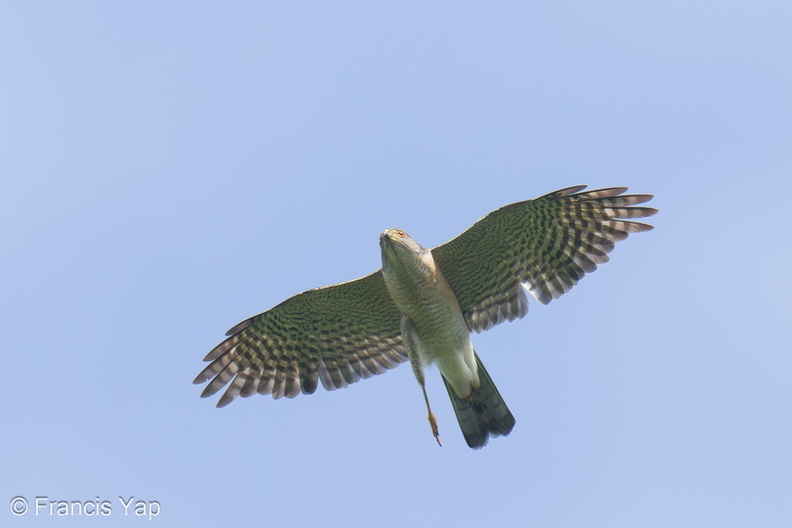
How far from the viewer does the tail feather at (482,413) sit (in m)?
13.6

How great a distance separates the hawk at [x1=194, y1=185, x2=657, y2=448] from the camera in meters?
13.1

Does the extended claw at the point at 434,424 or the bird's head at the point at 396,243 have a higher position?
the bird's head at the point at 396,243

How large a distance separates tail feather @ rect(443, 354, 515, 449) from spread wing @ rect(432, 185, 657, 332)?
83 cm

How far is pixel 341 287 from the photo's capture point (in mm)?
13531

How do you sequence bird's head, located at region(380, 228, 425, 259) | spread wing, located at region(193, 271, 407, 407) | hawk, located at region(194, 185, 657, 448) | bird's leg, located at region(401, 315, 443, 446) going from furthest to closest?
spread wing, located at region(193, 271, 407, 407)
bird's leg, located at region(401, 315, 443, 446)
hawk, located at region(194, 185, 657, 448)
bird's head, located at region(380, 228, 425, 259)

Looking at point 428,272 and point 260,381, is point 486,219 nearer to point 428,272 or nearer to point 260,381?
point 428,272

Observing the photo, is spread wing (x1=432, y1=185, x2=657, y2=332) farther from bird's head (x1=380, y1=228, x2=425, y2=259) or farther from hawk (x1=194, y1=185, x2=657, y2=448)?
bird's head (x1=380, y1=228, x2=425, y2=259)

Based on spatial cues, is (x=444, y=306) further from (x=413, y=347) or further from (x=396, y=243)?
Result: (x=396, y=243)

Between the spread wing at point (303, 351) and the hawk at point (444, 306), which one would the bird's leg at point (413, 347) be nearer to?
the hawk at point (444, 306)

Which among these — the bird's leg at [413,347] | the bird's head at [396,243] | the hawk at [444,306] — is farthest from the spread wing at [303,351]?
the bird's head at [396,243]

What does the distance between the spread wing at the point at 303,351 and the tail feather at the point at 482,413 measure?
1.28 metres

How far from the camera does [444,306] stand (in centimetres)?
1323

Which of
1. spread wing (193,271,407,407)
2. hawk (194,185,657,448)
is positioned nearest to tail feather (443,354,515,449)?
hawk (194,185,657,448)

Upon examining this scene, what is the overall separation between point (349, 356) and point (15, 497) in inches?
194
